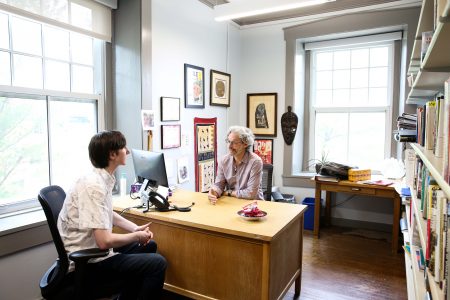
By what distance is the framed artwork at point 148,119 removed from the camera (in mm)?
3152

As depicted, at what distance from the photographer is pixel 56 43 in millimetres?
→ 2750

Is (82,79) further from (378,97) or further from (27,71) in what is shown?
(378,97)

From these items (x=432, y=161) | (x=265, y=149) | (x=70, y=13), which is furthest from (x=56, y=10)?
(x=265, y=149)

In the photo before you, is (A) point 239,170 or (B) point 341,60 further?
(B) point 341,60

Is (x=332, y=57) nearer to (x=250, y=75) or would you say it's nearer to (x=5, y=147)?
(x=250, y=75)

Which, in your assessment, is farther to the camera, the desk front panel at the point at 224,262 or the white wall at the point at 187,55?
the white wall at the point at 187,55

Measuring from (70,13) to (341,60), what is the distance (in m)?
3.38

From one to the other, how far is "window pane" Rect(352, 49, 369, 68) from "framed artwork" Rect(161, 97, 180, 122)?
248 centimetres

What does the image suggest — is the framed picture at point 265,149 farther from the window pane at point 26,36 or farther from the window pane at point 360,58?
the window pane at point 26,36

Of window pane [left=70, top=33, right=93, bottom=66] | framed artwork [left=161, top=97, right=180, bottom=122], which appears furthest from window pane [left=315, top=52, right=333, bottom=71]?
window pane [left=70, top=33, right=93, bottom=66]

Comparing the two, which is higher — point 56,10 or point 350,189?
point 56,10

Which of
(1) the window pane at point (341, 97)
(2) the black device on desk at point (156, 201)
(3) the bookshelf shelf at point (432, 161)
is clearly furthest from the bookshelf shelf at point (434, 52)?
(1) the window pane at point (341, 97)

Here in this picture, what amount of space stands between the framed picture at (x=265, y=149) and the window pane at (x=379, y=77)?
1554mm

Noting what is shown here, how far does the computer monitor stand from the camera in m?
2.35
